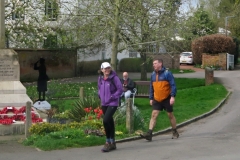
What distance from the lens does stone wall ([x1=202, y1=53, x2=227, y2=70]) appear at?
43.5 m

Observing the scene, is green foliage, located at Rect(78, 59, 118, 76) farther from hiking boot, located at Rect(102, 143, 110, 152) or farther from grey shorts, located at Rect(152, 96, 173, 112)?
hiking boot, located at Rect(102, 143, 110, 152)

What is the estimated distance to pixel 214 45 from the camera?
44.9m

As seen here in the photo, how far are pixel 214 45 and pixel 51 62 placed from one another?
15.2 meters

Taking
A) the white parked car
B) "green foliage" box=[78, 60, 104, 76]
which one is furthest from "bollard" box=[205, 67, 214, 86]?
the white parked car

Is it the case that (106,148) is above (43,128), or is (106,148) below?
below

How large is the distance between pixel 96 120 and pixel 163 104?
2076 millimetres

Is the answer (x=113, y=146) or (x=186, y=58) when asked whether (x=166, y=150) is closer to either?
(x=113, y=146)

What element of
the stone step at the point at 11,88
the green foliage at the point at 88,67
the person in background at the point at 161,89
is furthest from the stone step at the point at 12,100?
the green foliage at the point at 88,67

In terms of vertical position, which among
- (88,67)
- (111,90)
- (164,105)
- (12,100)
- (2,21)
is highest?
(2,21)

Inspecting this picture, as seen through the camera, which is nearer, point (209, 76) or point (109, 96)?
point (109, 96)

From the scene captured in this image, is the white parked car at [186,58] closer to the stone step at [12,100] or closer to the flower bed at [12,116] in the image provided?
the stone step at [12,100]

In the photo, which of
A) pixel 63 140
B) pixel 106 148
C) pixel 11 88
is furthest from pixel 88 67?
pixel 106 148

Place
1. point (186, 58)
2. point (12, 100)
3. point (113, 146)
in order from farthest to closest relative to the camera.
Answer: point (186, 58)
point (12, 100)
point (113, 146)

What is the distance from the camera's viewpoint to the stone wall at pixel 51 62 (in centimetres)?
3372
